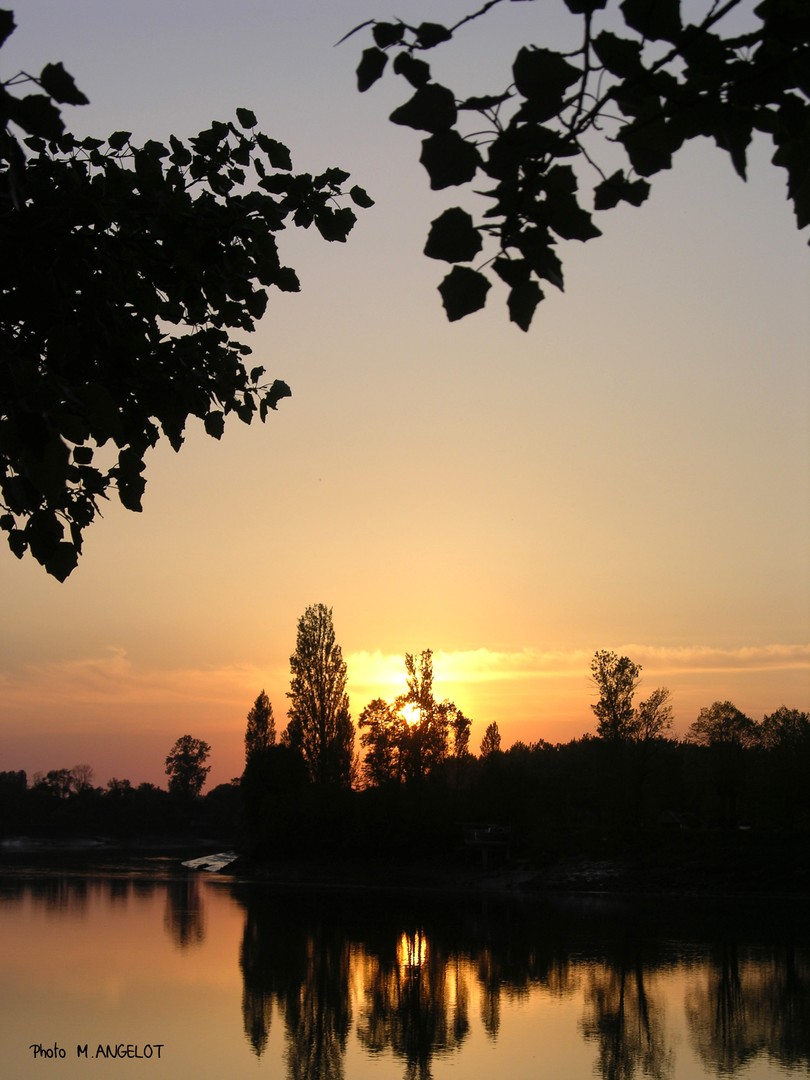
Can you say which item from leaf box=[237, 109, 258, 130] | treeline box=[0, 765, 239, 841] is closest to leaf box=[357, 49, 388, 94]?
leaf box=[237, 109, 258, 130]

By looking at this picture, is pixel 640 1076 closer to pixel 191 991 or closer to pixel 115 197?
pixel 191 991

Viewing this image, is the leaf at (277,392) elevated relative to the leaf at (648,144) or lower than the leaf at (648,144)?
elevated

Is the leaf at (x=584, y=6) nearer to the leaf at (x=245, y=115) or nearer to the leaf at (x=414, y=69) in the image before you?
the leaf at (x=414, y=69)

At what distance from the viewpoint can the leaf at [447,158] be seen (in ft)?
6.64

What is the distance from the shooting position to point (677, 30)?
6.57 ft

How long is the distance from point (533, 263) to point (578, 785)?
53.6 m

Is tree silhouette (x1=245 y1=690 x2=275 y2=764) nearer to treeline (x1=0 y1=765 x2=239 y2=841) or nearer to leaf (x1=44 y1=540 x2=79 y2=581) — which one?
treeline (x1=0 y1=765 x2=239 y2=841)

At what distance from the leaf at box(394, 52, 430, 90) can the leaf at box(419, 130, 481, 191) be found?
0.42 feet

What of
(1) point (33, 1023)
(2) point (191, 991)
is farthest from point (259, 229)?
(2) point (191, 991)

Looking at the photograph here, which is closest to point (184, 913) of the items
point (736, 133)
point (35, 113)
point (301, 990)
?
point (301, 990)

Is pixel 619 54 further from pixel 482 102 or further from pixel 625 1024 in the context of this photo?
pixel 625 1024

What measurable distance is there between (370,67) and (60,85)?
672mm

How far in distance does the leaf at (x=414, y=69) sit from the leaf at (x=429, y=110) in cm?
4

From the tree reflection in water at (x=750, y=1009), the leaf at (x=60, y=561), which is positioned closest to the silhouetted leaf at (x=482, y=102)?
the leaf at (x=60, y=561)
